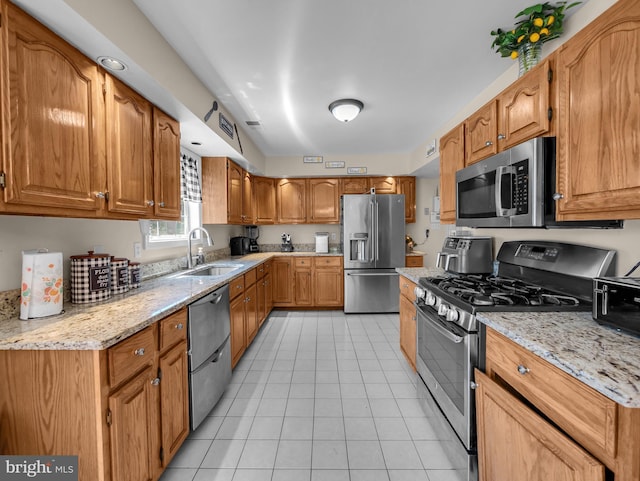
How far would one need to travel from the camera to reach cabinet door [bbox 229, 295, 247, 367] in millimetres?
2420

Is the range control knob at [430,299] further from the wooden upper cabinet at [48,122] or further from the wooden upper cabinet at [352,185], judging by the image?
the wooden upper cabinet at [352,185]

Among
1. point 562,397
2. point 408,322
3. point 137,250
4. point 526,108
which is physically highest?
point 526,108

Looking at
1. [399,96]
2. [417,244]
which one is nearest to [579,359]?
[399,96]

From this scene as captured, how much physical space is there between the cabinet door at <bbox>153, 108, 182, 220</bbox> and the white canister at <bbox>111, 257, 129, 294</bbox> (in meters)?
0.37

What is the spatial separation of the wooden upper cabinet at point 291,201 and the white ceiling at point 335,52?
1619 millimetres

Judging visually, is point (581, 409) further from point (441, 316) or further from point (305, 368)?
point (305, 368)

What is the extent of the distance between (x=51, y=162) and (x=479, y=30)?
2.41 m

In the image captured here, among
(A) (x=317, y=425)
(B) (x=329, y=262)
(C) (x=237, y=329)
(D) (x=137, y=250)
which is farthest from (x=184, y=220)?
(A) (x=317, y=425)

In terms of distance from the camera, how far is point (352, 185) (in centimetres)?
468

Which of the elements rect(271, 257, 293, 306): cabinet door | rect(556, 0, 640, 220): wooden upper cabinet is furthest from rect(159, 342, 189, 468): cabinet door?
rect(271, 257, 293, 306): cabinet door

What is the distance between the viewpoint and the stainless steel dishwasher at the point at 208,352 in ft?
5.56

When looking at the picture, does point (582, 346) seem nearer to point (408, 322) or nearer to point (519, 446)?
point (519, 446)

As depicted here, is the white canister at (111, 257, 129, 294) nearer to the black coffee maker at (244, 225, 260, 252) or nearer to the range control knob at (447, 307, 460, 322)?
the range control knob at (447, 307, 460, 322)

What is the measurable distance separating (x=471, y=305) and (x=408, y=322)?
1146 mm
